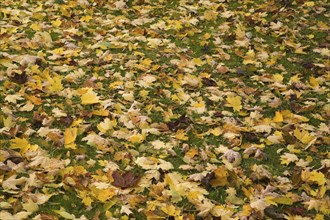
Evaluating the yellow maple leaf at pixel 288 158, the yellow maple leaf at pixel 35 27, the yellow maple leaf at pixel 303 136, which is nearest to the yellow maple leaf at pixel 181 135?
the yellow maple leaf at pixel 288 158

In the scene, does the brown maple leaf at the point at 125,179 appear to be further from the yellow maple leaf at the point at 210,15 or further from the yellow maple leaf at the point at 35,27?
the yellow maple leaf at the point at 210,15

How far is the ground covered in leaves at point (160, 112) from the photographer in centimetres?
286

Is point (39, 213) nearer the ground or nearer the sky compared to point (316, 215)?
nearer the sky

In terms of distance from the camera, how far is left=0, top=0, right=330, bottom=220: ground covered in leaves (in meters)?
2.86

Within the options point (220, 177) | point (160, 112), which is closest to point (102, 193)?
point (220, 177)

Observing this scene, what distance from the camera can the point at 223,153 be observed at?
3420mm

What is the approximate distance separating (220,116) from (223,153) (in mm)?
562

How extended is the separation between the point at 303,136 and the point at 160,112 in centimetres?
128

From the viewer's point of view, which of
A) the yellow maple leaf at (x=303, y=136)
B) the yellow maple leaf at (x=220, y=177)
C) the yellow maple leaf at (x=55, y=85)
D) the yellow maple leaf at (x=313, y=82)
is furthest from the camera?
Answer: the yellow maple leaf at (x=313, y=82)

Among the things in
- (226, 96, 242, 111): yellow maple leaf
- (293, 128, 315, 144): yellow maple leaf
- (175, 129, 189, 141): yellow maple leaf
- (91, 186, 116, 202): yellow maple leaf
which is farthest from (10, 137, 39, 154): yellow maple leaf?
(293, 128, 315, 144): yellow maple leaf

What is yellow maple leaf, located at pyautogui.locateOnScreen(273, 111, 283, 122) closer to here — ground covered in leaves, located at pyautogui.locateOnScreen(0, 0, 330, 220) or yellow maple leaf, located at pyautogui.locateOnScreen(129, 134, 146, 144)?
ground covered in leaves, located at pyautogui.locateOnScreen(0, 0, 330, 220)

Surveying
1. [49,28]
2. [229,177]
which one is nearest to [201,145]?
[229,177]

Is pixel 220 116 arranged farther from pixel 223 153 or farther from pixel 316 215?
pixel 316 215

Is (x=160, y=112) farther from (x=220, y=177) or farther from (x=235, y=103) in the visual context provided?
(x=220, y=177)
